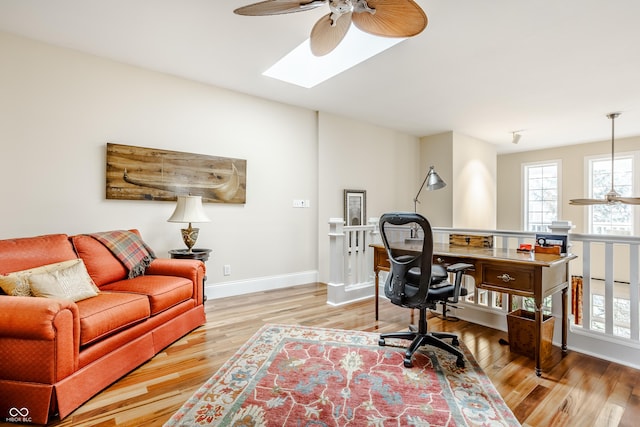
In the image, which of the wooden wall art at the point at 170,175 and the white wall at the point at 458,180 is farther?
the white wall at the point at 458,180

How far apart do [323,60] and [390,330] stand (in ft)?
9.42

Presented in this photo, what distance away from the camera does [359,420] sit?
5.08 feet

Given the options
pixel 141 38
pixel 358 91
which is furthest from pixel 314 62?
pixel 141 38

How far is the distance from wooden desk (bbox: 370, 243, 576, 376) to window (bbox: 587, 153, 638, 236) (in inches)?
190

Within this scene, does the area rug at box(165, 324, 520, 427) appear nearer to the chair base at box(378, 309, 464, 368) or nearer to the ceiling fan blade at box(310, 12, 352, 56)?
the chair base at box(378, 309, 464, 368)

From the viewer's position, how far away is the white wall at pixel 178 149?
8.80 ft

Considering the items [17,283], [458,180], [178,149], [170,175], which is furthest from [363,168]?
[17,283]

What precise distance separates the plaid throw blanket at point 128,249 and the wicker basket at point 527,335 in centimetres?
312

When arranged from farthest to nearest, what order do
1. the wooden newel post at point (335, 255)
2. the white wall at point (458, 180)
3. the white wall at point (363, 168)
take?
the white wall at point (458, 180)
the white wall at point (363, 168)
the wooden newel post at point (335, 255)

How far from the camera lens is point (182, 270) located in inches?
109

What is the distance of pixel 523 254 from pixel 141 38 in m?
3.64

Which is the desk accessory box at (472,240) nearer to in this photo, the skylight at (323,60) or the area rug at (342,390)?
the area rug at (342,390)

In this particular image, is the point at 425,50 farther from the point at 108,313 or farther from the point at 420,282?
the point at 108,313

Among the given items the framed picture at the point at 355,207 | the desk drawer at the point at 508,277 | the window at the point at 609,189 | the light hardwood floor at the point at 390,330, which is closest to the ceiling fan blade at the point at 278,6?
the desk drawer at the point at 508,277
